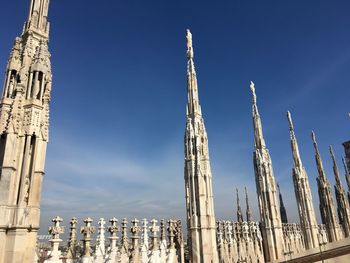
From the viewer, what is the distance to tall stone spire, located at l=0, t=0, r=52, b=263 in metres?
6.23

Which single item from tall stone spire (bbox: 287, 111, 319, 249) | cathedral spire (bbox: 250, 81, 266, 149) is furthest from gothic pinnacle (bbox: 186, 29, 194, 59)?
tall stone spire (bbox: 287, 111, 319, 249)

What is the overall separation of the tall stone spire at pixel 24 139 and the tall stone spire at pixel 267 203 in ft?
61.8

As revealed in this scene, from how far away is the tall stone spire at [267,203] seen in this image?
20.9 metres

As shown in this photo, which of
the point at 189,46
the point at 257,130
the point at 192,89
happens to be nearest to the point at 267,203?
the point at 257,130

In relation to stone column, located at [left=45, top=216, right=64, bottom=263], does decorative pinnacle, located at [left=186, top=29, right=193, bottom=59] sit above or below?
above

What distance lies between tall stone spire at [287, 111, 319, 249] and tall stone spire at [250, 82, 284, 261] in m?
6.46

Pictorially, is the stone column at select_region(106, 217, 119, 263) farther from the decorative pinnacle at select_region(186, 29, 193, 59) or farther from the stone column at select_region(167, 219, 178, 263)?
the decorative pinnacle at select_region(186, 29, 193, 59)

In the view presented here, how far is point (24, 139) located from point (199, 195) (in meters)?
10.1

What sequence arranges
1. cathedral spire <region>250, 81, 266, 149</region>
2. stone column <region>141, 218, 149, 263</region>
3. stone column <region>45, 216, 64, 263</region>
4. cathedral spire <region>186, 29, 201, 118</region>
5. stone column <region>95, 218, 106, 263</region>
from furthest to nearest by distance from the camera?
cathedral spire <region>250, 81, 266, 149</region> < cathedral spire <region>186, 29, 201, 118</region> < stone column <region>141, 218, 149, 263</region> < stone column <region>95, 218, 106, 263</region> < stone column <region>45, 216, 64, 263</region>

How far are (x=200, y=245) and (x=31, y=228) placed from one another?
10167 millimetres

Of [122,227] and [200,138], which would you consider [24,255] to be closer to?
[122,227]

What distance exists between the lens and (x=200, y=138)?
16328mm

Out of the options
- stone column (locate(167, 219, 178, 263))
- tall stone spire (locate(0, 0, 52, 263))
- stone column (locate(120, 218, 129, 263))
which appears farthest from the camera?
stone column (locate(167, 219, 178, 263))

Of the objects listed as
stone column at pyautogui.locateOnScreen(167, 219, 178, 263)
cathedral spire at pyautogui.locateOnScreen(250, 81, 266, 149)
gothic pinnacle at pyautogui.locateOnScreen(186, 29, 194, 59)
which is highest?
gothic pinnacle at pyautogui.locateOnScreen(186, 29, 194, 59)
